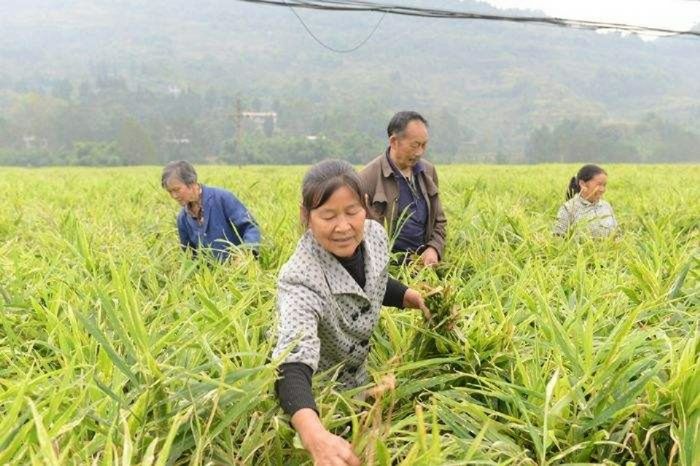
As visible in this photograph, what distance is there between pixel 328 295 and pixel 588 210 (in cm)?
249

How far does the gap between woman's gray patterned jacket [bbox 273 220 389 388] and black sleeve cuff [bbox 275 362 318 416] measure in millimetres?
16

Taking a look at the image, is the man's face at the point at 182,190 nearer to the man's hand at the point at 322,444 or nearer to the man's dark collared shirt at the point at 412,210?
the man's dark collared shirt at the point at 412,210

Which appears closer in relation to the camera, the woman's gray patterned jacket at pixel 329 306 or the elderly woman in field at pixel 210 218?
the woman's gray patterned jacket at pixel 329 306

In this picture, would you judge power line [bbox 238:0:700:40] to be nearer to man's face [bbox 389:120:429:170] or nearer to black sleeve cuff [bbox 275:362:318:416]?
man's face [bbox 389:120:429:170]

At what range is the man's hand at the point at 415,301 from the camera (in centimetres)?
168

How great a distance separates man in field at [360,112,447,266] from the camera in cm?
276

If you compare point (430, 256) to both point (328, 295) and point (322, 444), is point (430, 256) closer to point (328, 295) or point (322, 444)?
point (328, 295)

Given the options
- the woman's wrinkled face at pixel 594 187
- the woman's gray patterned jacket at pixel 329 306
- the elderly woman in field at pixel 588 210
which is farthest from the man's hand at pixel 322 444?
the woman's wrinkled face at pixel 594 187

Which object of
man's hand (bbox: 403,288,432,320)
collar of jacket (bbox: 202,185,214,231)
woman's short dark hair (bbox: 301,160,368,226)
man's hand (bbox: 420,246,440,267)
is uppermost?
woman's short dark hair (bbox: 301,160,368,226)

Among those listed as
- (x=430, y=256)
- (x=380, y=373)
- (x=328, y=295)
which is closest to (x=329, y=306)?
(x=328, y=295)

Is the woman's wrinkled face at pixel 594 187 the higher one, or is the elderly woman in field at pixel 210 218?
the woman's wrinkled face at pixel 594 187

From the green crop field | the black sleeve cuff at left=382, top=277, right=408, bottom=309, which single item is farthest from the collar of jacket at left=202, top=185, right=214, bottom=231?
the black sleeve cuff at left=382, top=277, right=408, bottom=309

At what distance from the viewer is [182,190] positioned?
115 inches

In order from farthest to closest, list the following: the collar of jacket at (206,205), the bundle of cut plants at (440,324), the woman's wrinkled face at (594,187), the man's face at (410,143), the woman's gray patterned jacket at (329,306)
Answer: the woman's wrinkled face at (594,187)
the collar of jacket at (206,205)
the man's face at (410,143)
the bundle of cut plants at (440,324)
the woman's gray patterned jacket at (329,306)
